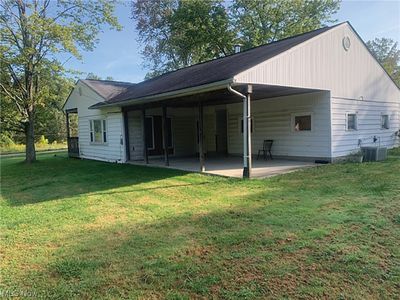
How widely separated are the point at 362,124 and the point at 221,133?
6091 millimetres

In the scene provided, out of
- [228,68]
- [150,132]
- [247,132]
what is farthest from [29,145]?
[247,132]

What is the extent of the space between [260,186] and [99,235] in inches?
157

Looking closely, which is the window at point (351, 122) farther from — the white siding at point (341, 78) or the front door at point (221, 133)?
the front door at point (221, 133)

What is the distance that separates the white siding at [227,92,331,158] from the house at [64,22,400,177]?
1.4 inches

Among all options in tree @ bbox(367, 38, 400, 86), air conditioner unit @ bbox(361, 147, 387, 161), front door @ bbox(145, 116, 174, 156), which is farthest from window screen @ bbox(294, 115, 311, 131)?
tree @ bbox(367, 38, 400, 86)

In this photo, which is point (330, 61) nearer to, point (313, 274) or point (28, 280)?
point (313, 274)

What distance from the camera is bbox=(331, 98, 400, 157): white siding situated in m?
11.1

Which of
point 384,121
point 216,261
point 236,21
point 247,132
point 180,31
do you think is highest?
point 236,21

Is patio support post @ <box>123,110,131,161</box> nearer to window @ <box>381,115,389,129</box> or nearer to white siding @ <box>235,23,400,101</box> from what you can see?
white siding @ <box>235,23,400,101</box>

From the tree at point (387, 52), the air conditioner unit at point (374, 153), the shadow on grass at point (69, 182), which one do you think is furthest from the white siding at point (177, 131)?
the tree at point (387, 52)

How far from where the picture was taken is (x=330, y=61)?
36.0 feet

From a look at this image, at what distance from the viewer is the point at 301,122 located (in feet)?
38.3

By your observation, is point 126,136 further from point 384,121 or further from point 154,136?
point 384,121

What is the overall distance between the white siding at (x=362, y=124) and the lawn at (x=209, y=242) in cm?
387
